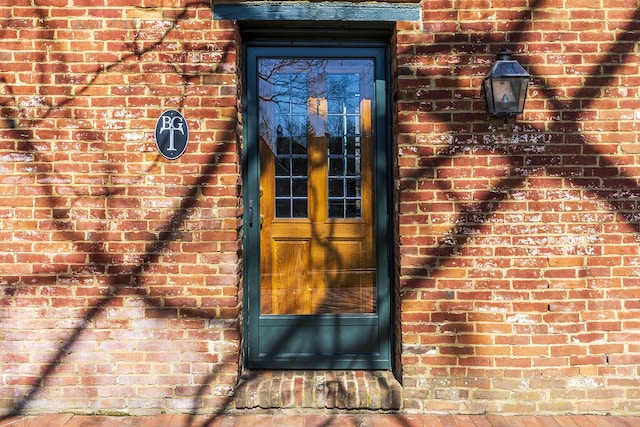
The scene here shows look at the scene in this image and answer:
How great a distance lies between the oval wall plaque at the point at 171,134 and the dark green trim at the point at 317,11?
28.0 inches

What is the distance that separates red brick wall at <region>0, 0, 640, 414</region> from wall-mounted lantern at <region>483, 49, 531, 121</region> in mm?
117

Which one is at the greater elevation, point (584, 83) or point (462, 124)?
point (584, 83)

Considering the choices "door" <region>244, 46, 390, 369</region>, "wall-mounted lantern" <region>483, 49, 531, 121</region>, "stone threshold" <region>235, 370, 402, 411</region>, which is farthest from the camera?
"door" <region>244, 46, 390, 369</region>

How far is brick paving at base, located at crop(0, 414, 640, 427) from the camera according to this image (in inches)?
110

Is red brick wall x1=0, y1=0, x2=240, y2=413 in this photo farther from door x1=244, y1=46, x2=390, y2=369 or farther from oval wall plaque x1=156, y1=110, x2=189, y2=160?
door x1=244, y1=46, x2=390, y2=369

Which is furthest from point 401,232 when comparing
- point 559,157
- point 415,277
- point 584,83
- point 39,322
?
point 39,322

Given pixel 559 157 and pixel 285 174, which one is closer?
pixel 559 157

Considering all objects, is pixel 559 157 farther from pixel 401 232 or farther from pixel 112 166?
pixel 112 166

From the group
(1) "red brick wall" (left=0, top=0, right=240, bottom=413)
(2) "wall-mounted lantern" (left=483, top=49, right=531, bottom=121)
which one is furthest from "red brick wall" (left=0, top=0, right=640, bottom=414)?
(2) "wall-mounted lantern" (left=483, top=49, right=531, bottom=121)

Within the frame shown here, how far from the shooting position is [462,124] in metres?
2.95

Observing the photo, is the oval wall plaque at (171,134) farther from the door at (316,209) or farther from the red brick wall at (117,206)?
the door at (316,209)

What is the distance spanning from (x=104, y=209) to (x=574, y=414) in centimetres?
329

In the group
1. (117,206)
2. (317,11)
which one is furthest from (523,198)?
(117,206)

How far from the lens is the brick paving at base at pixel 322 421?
2.78 metres
